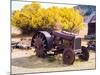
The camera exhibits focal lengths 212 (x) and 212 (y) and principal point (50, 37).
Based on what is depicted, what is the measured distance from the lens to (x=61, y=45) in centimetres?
220

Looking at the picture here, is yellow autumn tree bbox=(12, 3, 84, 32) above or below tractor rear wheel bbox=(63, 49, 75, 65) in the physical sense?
above

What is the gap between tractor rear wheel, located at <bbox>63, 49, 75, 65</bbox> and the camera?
2.20 meters

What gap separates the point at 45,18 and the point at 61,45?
0.33 metres

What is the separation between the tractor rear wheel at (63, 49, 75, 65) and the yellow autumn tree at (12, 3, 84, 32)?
0.23 metres

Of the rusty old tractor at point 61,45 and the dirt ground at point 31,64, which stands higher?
the rusty old tractor at point 61,45

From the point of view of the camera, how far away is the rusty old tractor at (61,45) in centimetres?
212

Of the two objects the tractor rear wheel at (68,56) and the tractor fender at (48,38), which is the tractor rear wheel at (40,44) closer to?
the tractor fender at (48,38)

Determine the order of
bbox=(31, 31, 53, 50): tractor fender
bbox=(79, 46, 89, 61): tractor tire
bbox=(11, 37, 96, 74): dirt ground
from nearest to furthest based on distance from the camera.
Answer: bbox=(11, 37, 96, 74): dirt ground
bbox=(31, 31, 53, 50): tractor fender
bbox=(79, 46, 89, 61): tractor tire

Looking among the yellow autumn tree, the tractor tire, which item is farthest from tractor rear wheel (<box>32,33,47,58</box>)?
the tractor tire

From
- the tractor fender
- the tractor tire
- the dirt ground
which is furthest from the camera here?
the tractor tire

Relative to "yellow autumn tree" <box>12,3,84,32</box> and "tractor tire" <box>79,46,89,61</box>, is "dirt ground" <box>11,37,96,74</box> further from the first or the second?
"yellow autumn tree" <box>12,3,84,32</box>

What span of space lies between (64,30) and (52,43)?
0.19 metres

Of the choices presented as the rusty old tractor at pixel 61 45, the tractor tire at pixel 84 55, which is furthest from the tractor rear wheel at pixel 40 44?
the tractor tire at pixel 84 55

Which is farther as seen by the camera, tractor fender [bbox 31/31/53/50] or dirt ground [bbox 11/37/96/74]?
tractor fender [bbox 31/31/53/50]
